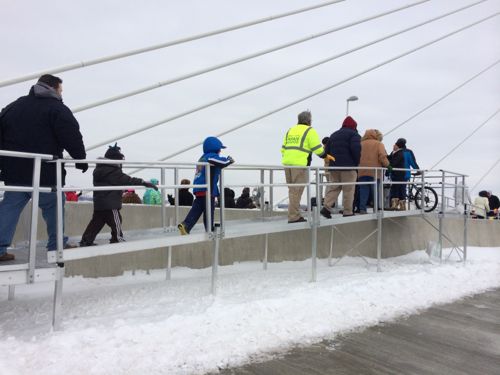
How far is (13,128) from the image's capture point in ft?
15.9

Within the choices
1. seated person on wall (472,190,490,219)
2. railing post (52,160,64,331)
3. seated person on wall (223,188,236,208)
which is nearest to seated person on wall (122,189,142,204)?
seated person on wall (223,188,236,208)

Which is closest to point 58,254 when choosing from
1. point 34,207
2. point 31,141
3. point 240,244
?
point 34,207

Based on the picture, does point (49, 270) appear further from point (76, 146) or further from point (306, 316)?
point (306, 316)

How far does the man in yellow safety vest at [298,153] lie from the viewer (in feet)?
24.4

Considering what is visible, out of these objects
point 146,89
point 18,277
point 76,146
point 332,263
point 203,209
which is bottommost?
point 332,263

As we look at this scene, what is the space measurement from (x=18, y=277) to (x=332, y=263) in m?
6.62

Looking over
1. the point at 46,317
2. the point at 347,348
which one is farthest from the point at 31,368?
the point at 347,348

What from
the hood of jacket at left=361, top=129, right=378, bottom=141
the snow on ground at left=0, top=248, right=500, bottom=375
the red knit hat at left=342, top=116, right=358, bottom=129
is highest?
the red knit hat at left=342, top=116, right=358, bottom=129

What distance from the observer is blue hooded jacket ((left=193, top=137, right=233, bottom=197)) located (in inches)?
236

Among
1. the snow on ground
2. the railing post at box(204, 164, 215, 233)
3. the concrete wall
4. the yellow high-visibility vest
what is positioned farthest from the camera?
the concrete wall

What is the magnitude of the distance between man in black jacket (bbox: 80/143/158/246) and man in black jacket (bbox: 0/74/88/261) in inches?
29.0

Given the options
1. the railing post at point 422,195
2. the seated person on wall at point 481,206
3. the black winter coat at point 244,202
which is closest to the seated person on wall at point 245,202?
the black winter coat at point 244,202

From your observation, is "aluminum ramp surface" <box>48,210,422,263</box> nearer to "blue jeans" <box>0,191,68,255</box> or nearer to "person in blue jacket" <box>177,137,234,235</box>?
"person in blue jacket" <box>177,137,234,235</box>

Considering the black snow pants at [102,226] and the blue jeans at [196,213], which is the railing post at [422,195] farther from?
the black snow pants at [102,226]
